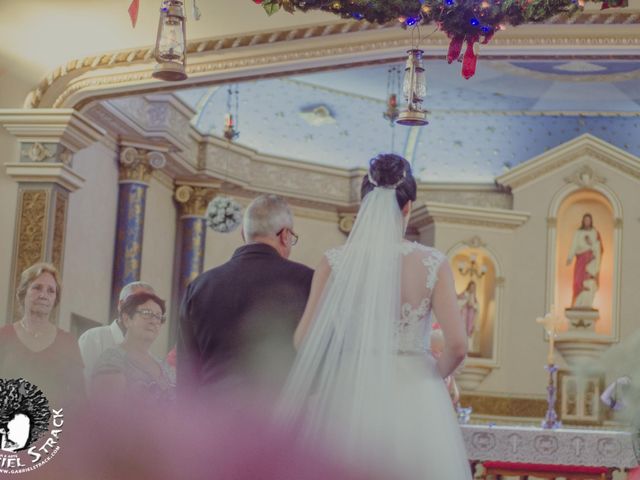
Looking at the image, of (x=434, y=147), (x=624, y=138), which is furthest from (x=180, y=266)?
(x=624, y=138)

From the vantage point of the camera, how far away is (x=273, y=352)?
4.88m

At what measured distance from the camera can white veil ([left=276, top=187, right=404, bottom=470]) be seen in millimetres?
4770

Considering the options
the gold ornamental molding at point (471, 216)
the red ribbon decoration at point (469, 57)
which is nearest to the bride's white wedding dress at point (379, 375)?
the red ribbon decoration at point (469, 57)

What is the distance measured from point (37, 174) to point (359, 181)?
729 cm

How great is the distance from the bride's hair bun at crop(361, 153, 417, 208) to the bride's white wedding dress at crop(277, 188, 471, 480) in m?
0.24

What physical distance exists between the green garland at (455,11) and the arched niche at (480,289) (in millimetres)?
9891

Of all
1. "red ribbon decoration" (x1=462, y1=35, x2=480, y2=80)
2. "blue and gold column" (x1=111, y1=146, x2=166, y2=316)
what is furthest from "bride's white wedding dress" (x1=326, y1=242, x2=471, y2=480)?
"blue and gold column" (x1=111, y1=146, x2=166, y2=316)

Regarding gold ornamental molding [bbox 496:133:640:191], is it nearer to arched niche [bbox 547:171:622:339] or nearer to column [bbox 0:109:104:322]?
arched niche [bbox 547:171:622:339]

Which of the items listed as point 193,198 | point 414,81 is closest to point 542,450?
point 414,81

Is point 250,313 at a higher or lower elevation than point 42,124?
lower

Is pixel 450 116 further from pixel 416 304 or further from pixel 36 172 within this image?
pixel 416 304

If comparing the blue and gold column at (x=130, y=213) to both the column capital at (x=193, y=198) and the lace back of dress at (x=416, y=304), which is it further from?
the lace back of dress at (x=416, y=304)

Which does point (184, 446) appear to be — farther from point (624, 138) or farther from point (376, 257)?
point (624, 138)

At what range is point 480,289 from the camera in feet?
54.3
